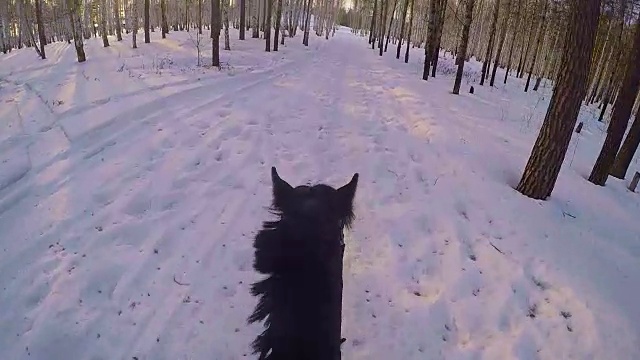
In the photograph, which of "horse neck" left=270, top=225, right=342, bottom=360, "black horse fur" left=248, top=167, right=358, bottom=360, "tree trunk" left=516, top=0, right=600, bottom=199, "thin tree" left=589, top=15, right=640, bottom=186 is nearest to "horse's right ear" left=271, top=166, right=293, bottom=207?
"black horse fur" left=248, top=167, right=358, bottom=360

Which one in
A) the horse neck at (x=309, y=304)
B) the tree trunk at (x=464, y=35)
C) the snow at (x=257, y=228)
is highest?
the tree trunk at (x=464, y=35)

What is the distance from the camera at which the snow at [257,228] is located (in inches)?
156

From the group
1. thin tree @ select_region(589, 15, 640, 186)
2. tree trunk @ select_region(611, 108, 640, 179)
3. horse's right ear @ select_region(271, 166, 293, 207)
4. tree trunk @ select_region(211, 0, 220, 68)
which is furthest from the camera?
tree trunk @ select_region(211, 0, 220, 68)

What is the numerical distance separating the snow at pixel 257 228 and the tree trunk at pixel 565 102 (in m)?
0.43

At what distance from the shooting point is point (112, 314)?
4023 millimetres

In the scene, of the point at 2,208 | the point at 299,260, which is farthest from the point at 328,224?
the point at 2,208

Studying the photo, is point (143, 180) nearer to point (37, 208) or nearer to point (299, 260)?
point (37, 208)

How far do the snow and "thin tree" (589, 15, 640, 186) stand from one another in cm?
63

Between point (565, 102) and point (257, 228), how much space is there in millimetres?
5249

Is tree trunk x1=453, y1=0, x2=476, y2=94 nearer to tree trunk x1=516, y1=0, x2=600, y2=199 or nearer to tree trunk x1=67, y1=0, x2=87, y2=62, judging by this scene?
tree trunk x1=516, y1=0, x2=600, y2=199

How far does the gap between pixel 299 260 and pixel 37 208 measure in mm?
4973

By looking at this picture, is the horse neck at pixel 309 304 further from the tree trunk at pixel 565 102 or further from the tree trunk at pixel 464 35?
the tree trunk at pixel 464 35

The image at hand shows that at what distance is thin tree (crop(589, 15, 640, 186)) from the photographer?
29.3 ft

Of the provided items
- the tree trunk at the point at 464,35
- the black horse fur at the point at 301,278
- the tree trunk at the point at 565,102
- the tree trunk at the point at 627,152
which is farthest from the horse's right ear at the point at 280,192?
the tree trunk at the point at 464,35
